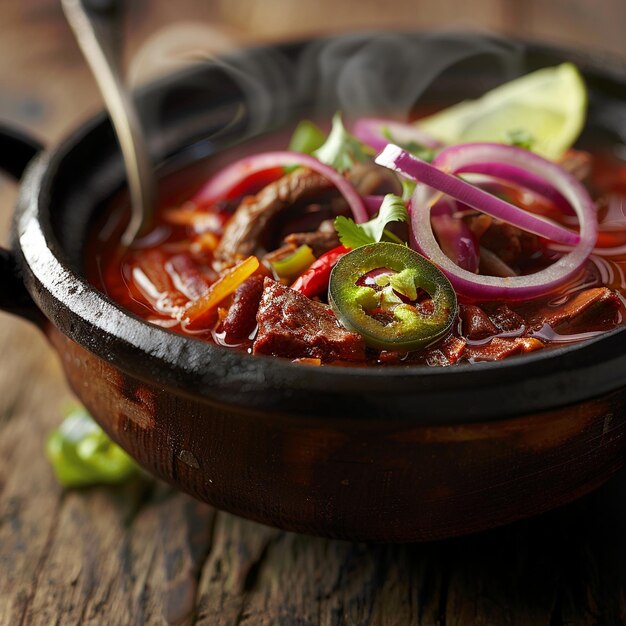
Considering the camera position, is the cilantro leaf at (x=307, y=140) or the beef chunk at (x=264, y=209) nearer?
the beef chunk at (x=264, y=209)

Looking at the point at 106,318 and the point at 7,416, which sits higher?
the point at 106,318

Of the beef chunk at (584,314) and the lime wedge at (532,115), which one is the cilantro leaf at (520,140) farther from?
the beef chunk at (584,314)

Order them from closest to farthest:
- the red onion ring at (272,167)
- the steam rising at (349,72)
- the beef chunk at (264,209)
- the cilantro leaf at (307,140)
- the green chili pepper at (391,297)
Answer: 1. the green chili pepper at (391,297)
2. the red onion ring at (272,167)
3. the beef chunk at (264,209)
4. the cilantro leaf at (307,140)
5. the steam rising at (349,72)

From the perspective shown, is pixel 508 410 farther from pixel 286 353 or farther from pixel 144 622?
pixel 144 622

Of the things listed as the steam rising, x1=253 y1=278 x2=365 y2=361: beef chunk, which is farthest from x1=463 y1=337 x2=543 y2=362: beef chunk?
the steam rising

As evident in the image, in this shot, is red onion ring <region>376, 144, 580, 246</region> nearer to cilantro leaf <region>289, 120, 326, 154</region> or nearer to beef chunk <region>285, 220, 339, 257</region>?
beef chunk <region>285, 220, 339, 257</region>

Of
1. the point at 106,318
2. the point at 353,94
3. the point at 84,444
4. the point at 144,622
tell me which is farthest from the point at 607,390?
the point at 353,94

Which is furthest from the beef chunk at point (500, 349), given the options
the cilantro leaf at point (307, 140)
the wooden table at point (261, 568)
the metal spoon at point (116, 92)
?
the metal spoon at point (116, 92)
